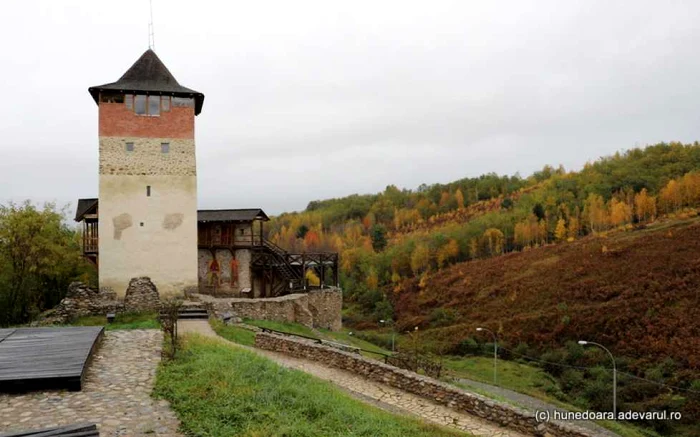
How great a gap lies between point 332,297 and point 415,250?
5197 cm

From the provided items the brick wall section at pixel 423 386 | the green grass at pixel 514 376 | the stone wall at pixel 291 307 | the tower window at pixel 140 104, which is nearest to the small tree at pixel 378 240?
the green grass at pixel 514 376

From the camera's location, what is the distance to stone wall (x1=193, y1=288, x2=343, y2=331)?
22500 millimetres

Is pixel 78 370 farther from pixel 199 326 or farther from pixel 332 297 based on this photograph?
pixel 332 297

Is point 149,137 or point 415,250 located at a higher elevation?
point 149,137

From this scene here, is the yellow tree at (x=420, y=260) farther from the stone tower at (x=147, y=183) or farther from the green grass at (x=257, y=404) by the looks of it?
the green grass at (x=257, y=404)

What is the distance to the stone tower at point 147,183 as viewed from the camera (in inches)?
894

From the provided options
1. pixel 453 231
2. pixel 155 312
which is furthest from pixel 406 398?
pixel 453 231

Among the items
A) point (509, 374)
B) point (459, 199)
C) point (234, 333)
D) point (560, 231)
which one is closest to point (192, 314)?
point (234, 333)

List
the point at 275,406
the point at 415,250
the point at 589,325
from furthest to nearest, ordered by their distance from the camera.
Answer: the point at 415,250
the point at 589,325
the point at 275,406


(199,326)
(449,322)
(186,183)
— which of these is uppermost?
(186,183)

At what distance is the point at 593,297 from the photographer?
45125mm

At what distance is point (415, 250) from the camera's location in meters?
82.6

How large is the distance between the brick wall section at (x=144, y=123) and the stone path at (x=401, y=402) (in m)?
Answer: 12.2

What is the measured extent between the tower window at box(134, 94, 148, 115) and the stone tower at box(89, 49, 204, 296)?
0.04m
